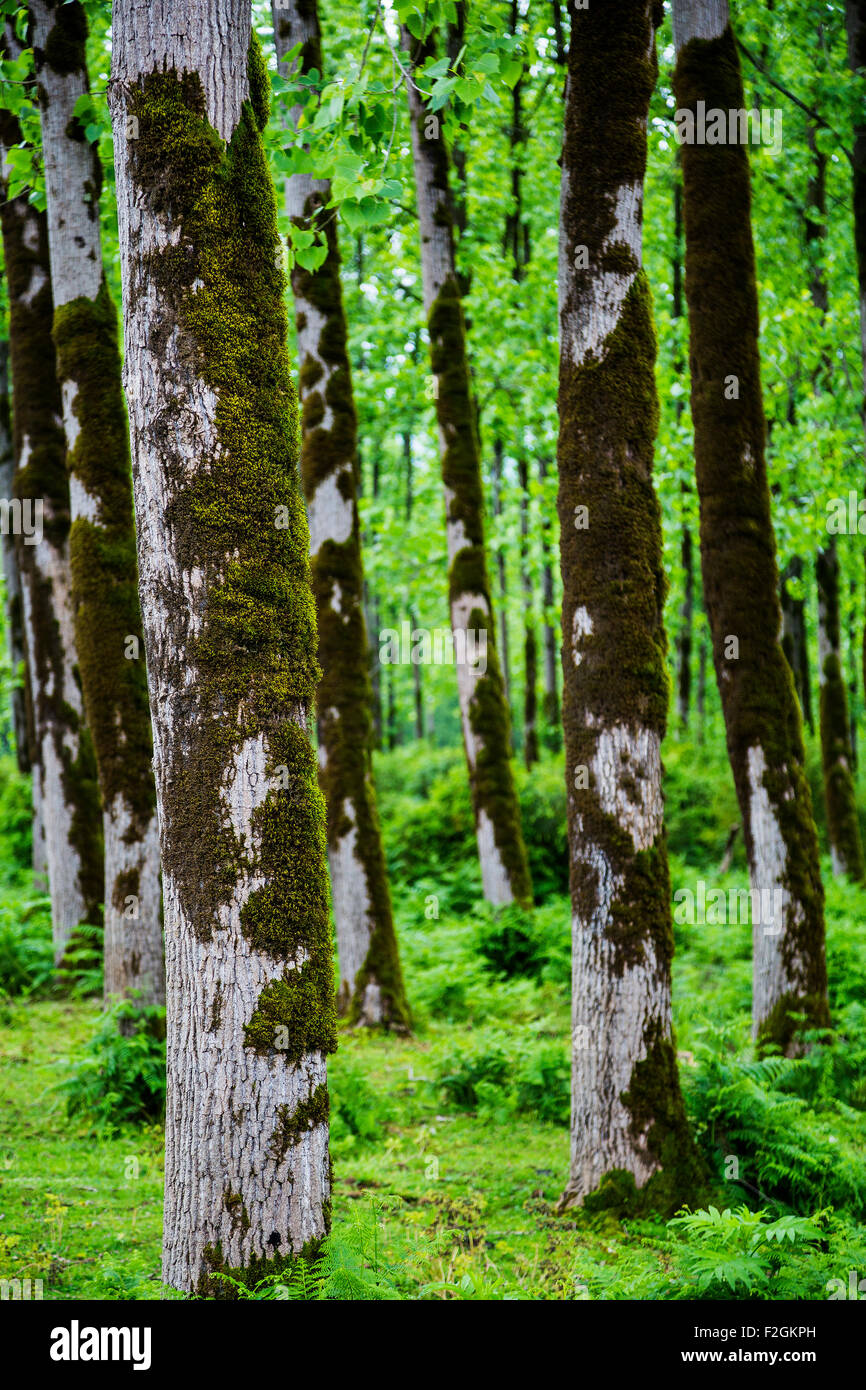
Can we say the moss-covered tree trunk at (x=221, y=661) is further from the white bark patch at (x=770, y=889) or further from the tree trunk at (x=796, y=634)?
the tree trunk at (x=796, y=634)

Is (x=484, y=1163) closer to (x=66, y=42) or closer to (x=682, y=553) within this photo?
(x=66, y=42)

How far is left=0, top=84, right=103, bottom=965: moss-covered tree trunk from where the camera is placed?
386 inches

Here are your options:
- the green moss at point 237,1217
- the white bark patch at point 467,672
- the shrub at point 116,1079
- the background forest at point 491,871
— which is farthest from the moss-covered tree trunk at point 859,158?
the shrub at point 116,1079

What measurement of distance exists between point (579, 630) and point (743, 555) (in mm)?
2959

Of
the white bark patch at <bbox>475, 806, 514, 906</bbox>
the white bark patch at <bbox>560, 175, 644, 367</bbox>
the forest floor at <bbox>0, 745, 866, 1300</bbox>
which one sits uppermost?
the white bark patch at <bbox>560, 175, 644, 367</bbox>

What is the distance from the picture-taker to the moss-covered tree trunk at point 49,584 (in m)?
9.80

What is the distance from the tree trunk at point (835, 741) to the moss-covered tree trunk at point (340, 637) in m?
8.91

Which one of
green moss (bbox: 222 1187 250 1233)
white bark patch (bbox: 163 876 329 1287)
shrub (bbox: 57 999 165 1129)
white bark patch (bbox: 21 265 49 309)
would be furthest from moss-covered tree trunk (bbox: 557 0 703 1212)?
white bark patch (bbox: 21 265 49 309)

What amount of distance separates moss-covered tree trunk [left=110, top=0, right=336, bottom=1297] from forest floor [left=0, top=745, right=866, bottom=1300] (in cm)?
49

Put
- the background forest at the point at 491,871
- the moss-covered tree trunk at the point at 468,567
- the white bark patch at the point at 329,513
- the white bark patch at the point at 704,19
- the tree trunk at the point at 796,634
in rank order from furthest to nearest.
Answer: the tree trunk at the point at 796,634 < the moss-covered tree trunk at the point at 468,567 < the white bark patch at the point at 329,513 < the white bark patch at the point at 704,19 < the background forest at the point at 491,871

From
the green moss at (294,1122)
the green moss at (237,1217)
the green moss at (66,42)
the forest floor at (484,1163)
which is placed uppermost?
the green moss at (66,42)

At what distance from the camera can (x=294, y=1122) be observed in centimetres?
324

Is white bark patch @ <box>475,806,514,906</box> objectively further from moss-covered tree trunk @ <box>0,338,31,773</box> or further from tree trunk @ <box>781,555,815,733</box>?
tree trunk @ <box>781,555,815,733</box>
